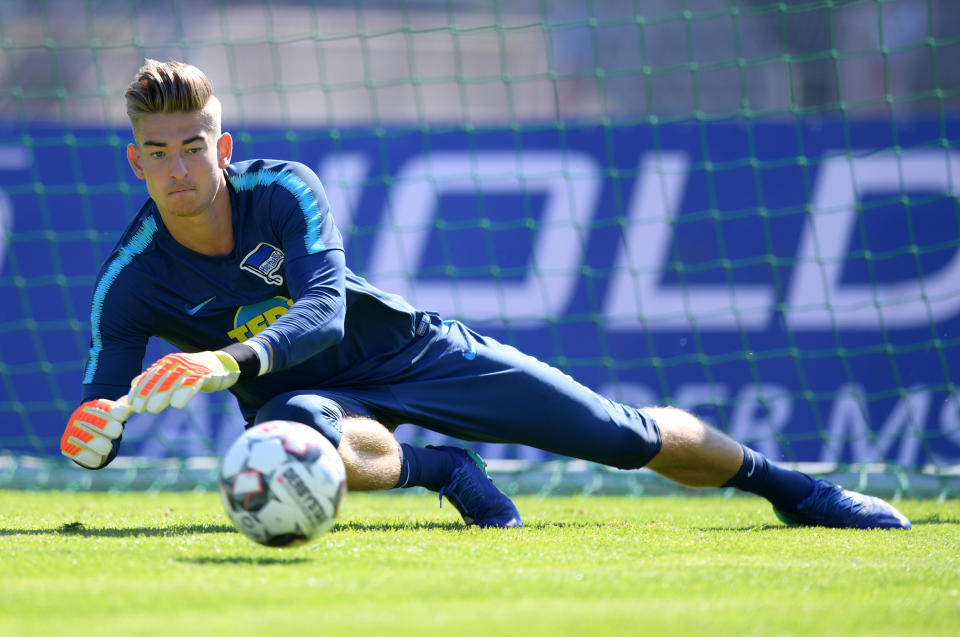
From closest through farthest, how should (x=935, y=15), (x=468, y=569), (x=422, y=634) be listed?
1. (x=422, y=634)
2. (x=468, y=569)
3. (x=935, y=15)

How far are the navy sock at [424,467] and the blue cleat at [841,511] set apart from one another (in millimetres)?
→ 1343

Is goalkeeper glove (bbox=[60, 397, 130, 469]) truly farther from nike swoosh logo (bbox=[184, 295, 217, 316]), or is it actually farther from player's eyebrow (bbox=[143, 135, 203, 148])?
player's eyebrow (bbox=[143, 135, 203, 148])

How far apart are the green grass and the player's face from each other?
110 cm

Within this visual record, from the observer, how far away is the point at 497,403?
4016 millimetres

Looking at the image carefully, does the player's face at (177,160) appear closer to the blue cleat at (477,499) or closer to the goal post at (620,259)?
the blue cleat at (477,499)

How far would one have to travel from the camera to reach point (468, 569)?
9.80ft

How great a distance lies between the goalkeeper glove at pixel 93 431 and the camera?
3.35m

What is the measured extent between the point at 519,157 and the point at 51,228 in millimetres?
2888

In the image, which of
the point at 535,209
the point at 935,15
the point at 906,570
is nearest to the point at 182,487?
the point at 535,209

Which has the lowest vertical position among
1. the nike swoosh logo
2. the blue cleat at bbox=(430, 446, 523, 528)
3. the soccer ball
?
the blue cleat at bbox=(430, 446, 523, 528)

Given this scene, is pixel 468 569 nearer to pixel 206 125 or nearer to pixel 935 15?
pixel 206 125

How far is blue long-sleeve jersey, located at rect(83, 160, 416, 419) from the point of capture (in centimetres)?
370

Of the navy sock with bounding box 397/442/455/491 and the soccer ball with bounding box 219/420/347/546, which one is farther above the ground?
the soccer ball with bounding box 219/420/347/546

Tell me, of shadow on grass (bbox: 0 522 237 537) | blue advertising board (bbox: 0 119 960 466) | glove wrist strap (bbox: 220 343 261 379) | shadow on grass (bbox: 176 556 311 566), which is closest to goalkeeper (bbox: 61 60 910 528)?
glove wrist strap (bbox: 220 343 261 379)
